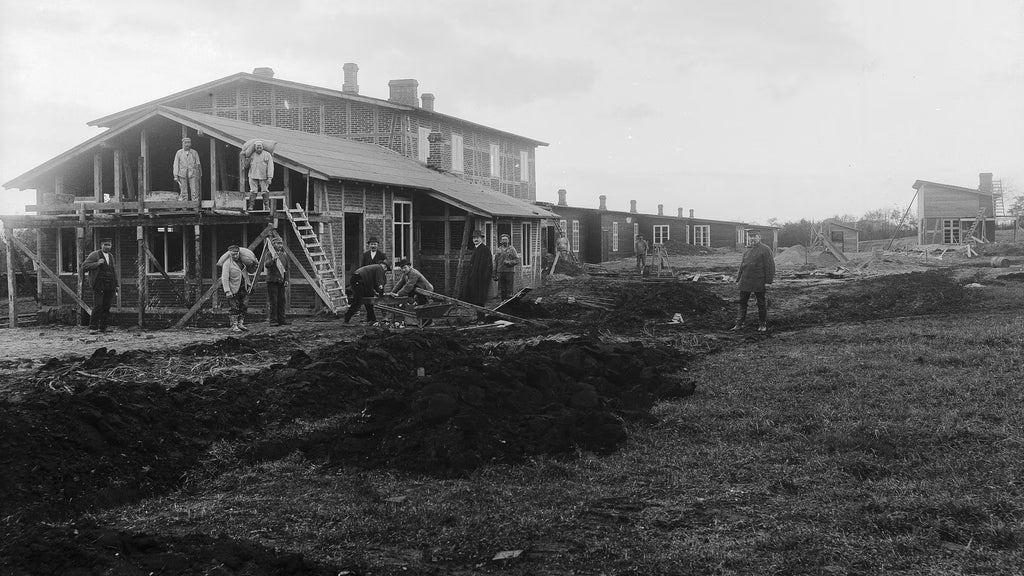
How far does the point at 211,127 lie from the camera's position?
2005 centimetres

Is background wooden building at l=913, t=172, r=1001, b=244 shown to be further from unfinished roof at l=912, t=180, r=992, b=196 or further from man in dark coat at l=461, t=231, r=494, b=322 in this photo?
man in dark coat at l=461, t=231, r=494, b=322

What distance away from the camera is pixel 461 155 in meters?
34.7

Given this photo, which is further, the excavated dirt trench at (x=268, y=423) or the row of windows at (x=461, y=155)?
the row of windows at (x=461, y=155)

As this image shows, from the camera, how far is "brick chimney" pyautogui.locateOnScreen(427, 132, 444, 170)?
31812 mm

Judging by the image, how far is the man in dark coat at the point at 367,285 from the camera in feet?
55.2

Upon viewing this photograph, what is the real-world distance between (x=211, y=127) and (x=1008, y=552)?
19.3 meters

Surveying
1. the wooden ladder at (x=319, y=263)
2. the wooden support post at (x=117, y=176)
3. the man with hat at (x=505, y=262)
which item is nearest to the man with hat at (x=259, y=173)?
the wooden ladder at (x=319, y=263)

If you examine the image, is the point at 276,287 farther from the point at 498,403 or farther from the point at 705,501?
the point at 705,501

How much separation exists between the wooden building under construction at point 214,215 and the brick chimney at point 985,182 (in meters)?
40.7

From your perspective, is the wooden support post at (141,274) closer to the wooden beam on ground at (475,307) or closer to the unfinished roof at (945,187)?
the wooden beam on ground at (475,307)

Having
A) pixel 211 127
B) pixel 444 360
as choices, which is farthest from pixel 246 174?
pixel 444 360

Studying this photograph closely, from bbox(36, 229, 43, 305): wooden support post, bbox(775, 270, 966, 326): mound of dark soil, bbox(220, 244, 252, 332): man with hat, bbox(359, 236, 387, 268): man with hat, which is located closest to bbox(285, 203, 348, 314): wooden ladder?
bbox(359, 236, 387, 268): man with hat

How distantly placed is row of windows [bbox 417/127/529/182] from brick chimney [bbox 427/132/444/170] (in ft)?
1.01

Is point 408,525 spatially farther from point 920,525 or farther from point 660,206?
point 660,206
